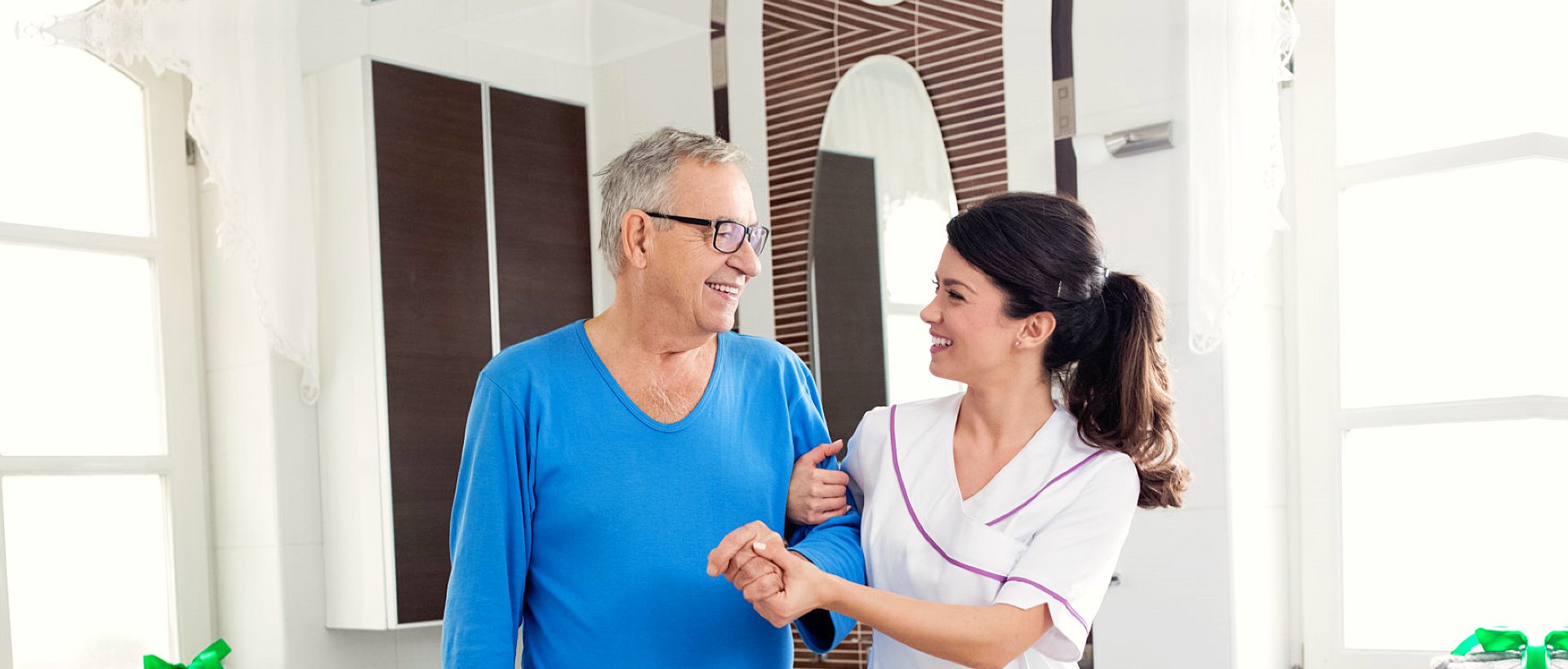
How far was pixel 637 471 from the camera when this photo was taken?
5.15ft

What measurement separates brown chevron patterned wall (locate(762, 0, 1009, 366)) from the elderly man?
1138 mm

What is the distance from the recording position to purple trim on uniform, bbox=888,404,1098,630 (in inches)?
56.0

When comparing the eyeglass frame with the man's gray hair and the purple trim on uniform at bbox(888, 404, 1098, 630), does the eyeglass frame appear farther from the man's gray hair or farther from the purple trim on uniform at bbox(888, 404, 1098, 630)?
the purple trim on uniform at bbox(888, 404, 1098, 630)

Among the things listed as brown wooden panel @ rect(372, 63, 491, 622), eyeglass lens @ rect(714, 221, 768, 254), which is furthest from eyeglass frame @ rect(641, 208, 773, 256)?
brown wooden panel @ rect(372, 63, 491, 622)

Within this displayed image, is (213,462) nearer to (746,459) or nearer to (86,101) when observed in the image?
(86,101)

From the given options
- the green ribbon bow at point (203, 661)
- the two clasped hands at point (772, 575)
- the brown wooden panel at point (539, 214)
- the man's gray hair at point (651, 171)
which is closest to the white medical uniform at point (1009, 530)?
the two clasped hands at point (772, 575)

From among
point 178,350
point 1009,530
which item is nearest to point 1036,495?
point 1009,530

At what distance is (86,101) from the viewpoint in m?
2.77

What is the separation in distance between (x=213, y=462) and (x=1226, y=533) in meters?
2.19

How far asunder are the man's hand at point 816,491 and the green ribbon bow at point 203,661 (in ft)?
4.81

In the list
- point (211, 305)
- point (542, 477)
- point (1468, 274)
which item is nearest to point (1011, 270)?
point (542, 477)

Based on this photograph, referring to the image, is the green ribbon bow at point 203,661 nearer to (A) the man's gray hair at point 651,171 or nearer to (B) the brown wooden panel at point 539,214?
(B) the brown wooden panel at point 539,214

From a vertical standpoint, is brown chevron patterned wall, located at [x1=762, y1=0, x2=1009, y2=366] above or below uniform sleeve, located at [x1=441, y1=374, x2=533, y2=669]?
above

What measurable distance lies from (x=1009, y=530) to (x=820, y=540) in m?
0.23
